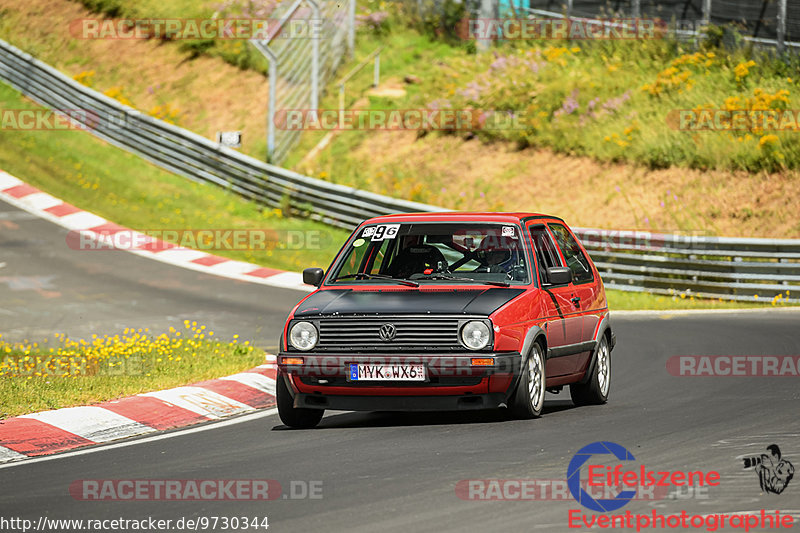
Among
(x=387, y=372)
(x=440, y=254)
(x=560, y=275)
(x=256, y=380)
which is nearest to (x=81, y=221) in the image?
(x=256, y=380)

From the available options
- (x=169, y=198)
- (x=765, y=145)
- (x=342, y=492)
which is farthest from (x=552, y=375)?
(x=169, y=198)

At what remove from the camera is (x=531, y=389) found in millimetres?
9844

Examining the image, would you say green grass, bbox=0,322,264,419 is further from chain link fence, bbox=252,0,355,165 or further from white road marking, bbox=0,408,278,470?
chain link fence, bbox=252,0,355,165

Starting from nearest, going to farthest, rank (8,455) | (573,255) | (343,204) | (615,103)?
(8,455) < (573,255) < (343,204) < (615,103)

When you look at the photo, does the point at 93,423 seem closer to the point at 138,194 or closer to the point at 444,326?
the point at 444,326

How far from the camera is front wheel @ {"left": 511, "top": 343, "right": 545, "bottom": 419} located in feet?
31.4

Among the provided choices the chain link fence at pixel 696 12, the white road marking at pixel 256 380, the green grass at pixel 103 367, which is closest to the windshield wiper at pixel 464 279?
the white road marking at pixel 256 380

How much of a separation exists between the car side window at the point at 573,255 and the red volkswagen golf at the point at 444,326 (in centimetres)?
15

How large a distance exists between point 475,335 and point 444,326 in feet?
0.79

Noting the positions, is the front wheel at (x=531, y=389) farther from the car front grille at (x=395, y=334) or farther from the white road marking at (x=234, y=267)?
the white road marking at (x=234, y=267)

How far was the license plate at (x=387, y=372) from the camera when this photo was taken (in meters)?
9.36

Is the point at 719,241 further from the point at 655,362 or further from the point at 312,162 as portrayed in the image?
the point at 312,162

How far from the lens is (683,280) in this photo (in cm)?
2239

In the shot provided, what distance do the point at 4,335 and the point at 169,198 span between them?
523 inches
